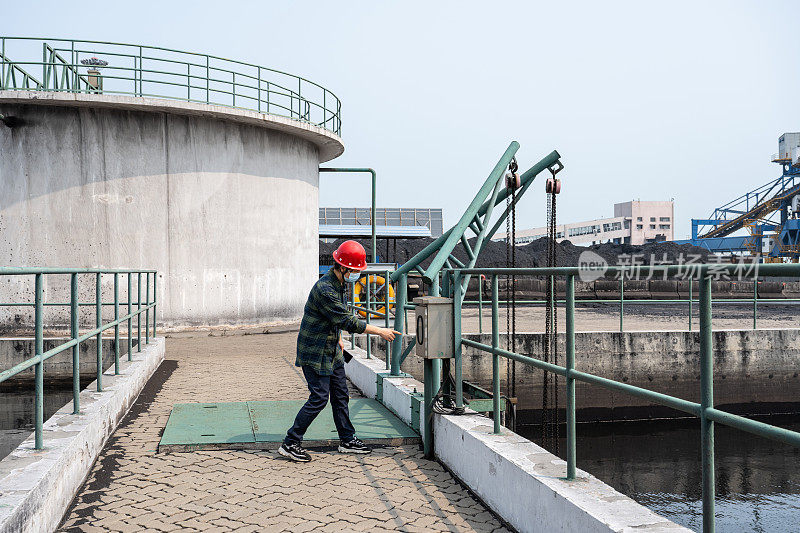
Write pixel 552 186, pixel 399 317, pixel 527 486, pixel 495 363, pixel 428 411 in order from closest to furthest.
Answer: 1. pixel 527 486
2. pixel 495 363
3. pixel 428 411
4. pixel 399 317
5. pixel 552 186

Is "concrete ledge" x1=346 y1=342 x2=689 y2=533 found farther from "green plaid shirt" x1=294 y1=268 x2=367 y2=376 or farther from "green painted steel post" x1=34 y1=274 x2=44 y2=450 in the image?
"green painted steel post" x1=34 y1=274 x2=44 y2=450

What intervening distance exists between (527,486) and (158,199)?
1414cm

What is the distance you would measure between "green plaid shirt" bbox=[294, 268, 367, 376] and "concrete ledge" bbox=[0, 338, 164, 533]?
5.45 ft

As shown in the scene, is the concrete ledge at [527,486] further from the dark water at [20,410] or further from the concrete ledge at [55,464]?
the dark water at [20,410]

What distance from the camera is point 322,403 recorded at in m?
5.58

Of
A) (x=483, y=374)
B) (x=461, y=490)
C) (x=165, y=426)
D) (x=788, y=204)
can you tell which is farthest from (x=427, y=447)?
(x=788, y=204)

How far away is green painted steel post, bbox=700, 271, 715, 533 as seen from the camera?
8.73ft

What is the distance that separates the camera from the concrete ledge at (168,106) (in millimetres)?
15008

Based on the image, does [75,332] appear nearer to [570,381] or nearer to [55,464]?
[55,464]

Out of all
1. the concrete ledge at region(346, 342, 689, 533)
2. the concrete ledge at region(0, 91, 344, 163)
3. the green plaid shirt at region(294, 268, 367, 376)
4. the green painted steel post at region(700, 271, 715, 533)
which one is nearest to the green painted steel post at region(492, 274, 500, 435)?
the concrete ledge at region(346, 342, 689, 533)

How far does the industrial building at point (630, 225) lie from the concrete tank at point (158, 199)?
277ft

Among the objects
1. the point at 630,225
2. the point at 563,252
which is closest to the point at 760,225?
the point at 563,252

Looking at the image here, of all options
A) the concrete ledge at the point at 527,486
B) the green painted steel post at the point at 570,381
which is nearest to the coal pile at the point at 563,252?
Answer: the concrete ledge at the point at 527,486

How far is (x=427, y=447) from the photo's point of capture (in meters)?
5.68
